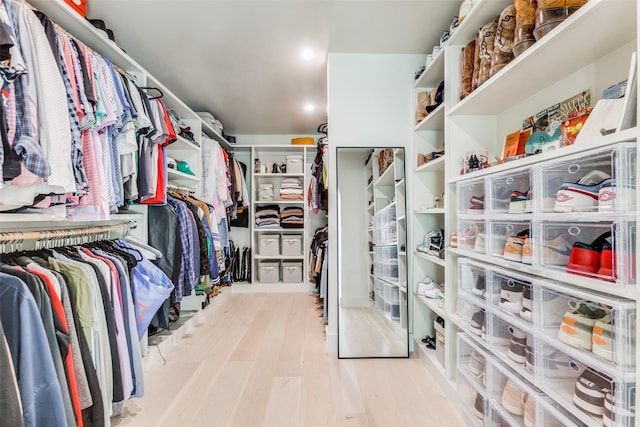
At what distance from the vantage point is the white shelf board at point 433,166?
6.43 feet

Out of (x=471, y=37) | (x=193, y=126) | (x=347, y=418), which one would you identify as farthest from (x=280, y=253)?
(x=471, y=37)

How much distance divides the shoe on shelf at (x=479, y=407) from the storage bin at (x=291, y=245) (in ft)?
10.1

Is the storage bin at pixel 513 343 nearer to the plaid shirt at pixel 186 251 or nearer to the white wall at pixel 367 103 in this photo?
the white wall at pixel 367 103

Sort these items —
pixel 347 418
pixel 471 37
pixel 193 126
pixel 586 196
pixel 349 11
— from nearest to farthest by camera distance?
pixel 586 196 → pixel 347 418 → pixel 471 37 → pixel 349 11 → pixel 193 126

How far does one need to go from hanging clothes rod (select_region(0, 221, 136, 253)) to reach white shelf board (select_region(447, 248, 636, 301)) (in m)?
1.93

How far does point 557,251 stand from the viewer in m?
1.10

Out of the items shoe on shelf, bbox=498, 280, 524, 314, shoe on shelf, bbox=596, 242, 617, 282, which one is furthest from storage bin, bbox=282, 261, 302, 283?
shoe on shelf, bbox=596, 242, 617, 282

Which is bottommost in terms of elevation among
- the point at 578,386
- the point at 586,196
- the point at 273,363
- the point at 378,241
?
the point at 273,363

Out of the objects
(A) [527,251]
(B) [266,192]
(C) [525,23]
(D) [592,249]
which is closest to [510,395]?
(A) [527,251]

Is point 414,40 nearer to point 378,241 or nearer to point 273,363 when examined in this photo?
point 378,241

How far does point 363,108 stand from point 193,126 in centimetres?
167

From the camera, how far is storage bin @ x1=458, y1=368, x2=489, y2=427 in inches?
55.6

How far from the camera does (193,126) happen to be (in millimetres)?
3090

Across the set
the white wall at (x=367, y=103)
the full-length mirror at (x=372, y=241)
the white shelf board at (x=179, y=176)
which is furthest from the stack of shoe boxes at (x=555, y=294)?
the white shelf board at (x=179, y=176)
